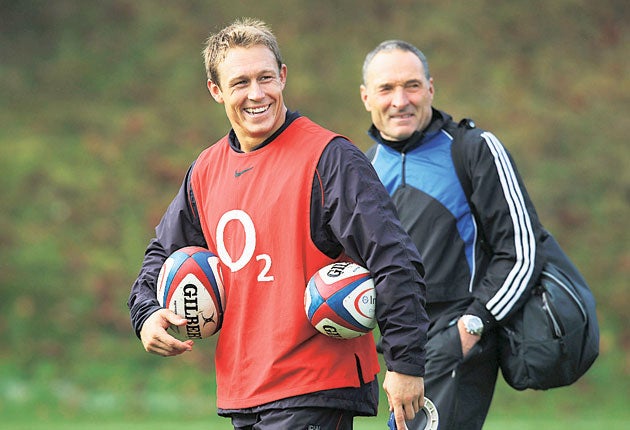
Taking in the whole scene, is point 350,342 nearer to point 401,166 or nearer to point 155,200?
point 401,166

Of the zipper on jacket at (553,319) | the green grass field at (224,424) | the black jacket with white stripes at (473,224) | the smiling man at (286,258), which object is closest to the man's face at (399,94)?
the black jacket with white stripes at (473,224)

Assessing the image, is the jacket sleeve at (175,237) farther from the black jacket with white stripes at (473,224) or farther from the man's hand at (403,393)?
the black jacket with white stripes at (473,224)

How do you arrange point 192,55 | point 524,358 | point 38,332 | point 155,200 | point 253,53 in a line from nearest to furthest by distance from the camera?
point 253,53 → point 524,358 → point 38,332 → point 155,200 → point 192,55

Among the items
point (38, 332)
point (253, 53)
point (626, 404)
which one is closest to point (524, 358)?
point (253, 53)

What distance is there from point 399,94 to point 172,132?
431 inches

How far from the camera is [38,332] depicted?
13539 millimetres

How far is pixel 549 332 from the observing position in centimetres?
513

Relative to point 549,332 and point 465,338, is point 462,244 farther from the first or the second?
point 549,332

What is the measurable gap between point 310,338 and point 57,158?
12316 mm

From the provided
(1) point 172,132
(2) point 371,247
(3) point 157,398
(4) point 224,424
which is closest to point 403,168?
(2) point 371,247

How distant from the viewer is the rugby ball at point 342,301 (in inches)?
152

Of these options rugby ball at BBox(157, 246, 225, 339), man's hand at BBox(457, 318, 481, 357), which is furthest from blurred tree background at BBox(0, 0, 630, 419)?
rugby ball at BBox(157, 246, 225, 339)

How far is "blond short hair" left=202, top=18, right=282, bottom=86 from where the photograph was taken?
4.18m

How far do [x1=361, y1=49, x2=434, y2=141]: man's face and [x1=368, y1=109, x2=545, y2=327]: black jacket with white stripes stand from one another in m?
0.12
